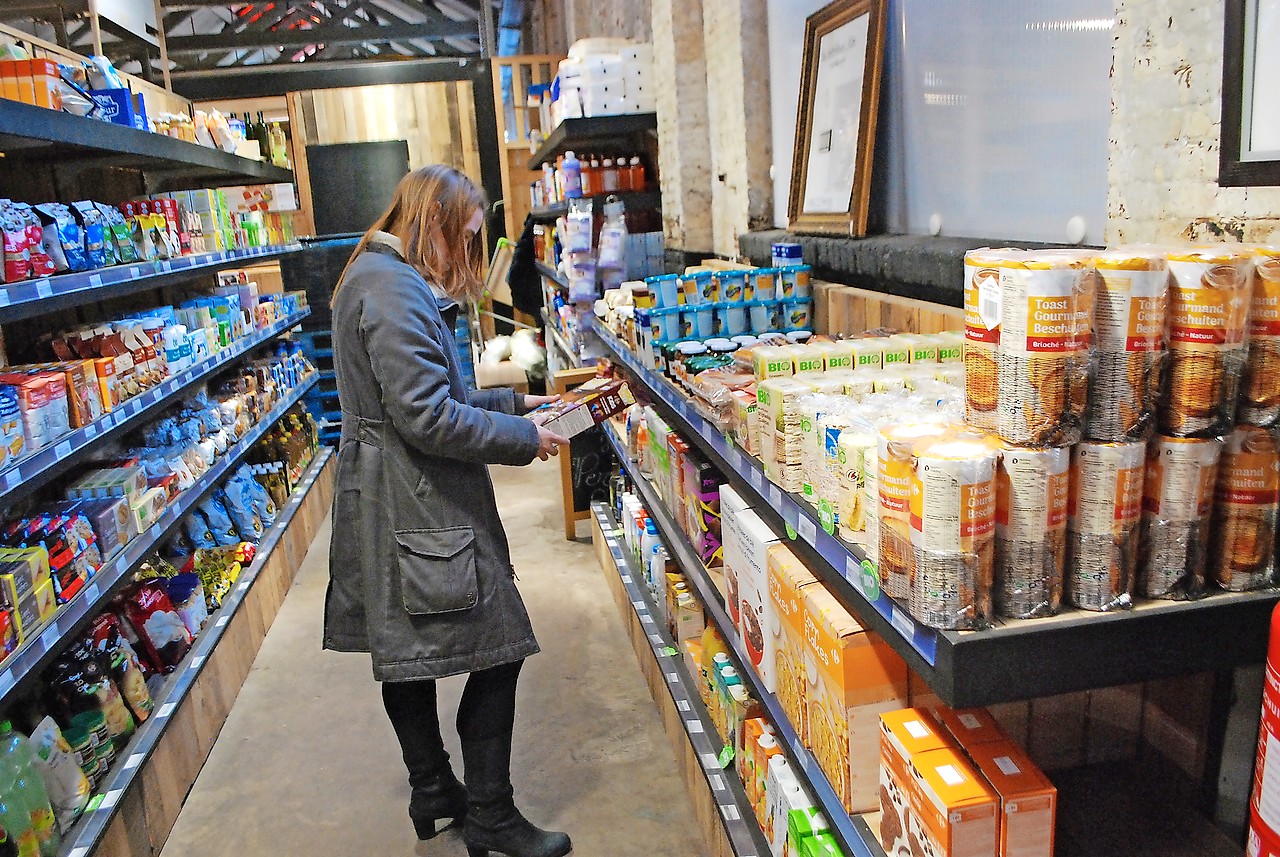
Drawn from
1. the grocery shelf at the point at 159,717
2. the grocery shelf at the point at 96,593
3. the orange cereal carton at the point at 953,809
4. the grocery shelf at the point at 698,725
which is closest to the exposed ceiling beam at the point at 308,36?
the grocery shelf at the point at 159,717

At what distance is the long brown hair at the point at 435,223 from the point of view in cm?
235

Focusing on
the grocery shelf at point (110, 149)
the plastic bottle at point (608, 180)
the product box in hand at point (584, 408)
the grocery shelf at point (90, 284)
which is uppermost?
the grocery shelf at point (110, 149)

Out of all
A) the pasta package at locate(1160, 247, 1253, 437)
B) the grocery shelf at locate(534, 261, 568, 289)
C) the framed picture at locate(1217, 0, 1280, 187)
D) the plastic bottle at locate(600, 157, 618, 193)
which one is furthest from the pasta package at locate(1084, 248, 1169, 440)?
the grocery shelf at locate(534, 261, 568, 289)

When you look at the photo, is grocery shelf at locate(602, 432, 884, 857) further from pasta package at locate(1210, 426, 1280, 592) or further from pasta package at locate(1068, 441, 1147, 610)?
pasta package at locate(1210, 426, 1280, 592)

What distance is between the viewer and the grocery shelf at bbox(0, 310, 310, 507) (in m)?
2.49

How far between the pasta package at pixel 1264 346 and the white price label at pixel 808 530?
65cm

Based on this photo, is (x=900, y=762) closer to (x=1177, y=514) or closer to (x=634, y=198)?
(x=1177, y=514)

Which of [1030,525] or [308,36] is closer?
[1030,525]

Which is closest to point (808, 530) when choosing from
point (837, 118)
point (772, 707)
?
point (772, 707)

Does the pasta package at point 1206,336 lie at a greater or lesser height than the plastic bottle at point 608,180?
lesser

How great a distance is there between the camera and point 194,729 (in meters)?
A: 3.27

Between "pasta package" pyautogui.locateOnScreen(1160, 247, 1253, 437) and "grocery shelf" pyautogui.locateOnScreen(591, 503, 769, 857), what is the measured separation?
4.85ft

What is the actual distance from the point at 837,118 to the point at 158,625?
9.58 feet

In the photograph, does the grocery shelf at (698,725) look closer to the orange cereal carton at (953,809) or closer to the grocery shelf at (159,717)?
the orange cereal carton at (953,809)
